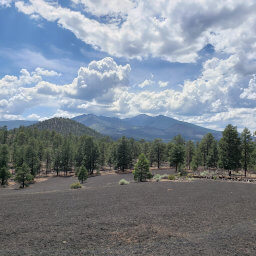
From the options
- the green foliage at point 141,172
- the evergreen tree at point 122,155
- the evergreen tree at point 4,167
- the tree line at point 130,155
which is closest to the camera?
the green foliage at point 141,172

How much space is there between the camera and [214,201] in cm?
1897

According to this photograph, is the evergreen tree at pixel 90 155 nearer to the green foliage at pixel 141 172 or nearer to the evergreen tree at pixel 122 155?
the evergreen tree at pixel 122 155

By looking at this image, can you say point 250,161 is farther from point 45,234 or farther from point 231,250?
point 45,234

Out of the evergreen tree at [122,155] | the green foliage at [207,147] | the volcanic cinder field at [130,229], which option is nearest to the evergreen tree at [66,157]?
the evergreen tree at [122,155]

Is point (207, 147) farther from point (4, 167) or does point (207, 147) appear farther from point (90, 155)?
point (4, 167)

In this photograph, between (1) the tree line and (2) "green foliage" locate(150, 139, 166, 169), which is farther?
(2) "green foliage" locate(150, 139, 166, 169)

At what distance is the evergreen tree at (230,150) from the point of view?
43.2m

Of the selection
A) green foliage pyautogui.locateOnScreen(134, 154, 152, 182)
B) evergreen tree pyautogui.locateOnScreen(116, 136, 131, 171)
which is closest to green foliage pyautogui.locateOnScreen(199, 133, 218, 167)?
evergreen tree pyautogui.locateOnScreen(116, 136, 131, 171)

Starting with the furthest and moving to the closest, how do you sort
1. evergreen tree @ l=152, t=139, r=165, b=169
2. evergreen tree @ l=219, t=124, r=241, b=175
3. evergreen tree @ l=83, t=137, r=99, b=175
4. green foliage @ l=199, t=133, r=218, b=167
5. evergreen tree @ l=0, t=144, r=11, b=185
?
evergreen tree @ l=152, t=139, r=165, b=169 < evergreen tree @ l=83, t=137, r=99, b=175 < green foliage @ l=199, t=133, r=218, b=167 < evergreen tree @ l=0, t=144, r=11, b=185 < evergreen tree @ l=219, t=124, r=241, b=175

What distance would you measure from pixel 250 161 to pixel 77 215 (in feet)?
151

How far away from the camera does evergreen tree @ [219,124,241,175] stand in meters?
43.2

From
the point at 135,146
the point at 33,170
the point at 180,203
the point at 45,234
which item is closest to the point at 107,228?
the point at 45,234

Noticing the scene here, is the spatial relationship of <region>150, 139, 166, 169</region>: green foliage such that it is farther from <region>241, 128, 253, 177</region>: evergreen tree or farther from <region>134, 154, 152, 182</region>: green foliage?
<region>134, 154, 152, 182</region>: green foliage

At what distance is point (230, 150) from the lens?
44.1 meters
